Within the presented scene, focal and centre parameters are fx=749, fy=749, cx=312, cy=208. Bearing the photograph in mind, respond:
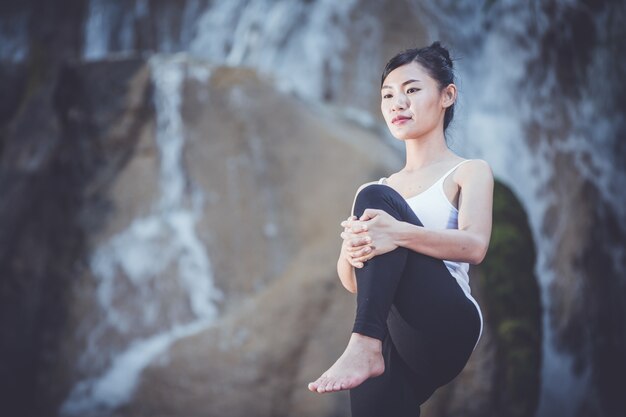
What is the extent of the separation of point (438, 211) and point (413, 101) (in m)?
0.29

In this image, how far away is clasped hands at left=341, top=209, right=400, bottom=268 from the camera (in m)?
1.63

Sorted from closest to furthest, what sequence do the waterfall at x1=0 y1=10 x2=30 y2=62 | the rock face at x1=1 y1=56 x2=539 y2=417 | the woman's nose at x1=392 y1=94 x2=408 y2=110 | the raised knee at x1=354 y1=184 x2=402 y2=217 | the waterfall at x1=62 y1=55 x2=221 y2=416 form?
1. the raised knee at x1=354 y1=184 x2=402 y2=217
2. the woman's nose at x1=392 y1=94 x2=408 y2=110
3. the rock face at x1=1 y1=56 x2=539 y2=417
4. the waterfall at x1=62 y1=55 x2=221 y2=416
5. the waterfall at x1=0 y1=10 x2=30 y2=62

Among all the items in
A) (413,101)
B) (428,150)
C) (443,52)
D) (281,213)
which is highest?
(281,213)

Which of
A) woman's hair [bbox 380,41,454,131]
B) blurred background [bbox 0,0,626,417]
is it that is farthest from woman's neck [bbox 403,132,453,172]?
blurred background [bbox 0,0,626,417]

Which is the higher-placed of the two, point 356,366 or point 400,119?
point 400,119

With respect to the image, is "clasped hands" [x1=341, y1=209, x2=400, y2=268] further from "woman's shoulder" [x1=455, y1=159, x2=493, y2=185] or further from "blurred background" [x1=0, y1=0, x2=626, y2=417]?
"blurred background" [x1=0, y1=0, x2=626, y2=417]

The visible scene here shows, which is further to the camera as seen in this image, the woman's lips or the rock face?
the rock face

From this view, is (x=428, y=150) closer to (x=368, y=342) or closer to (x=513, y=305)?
(x=368, y=342)

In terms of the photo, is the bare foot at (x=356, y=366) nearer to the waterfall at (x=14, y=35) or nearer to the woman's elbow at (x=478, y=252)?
the woman's elbow at (x=478, y=252)

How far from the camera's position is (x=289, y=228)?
4172 millimetres

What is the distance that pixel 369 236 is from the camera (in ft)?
5.37

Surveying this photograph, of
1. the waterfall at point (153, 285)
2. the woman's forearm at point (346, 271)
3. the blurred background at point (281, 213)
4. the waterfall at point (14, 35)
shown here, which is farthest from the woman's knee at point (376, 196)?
the waterfall at point (14, 35)

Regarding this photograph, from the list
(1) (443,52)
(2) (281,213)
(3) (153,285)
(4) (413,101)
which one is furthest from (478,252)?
(3) (153,285)

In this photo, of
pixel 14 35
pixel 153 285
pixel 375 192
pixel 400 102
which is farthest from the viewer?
pixel 14 35
